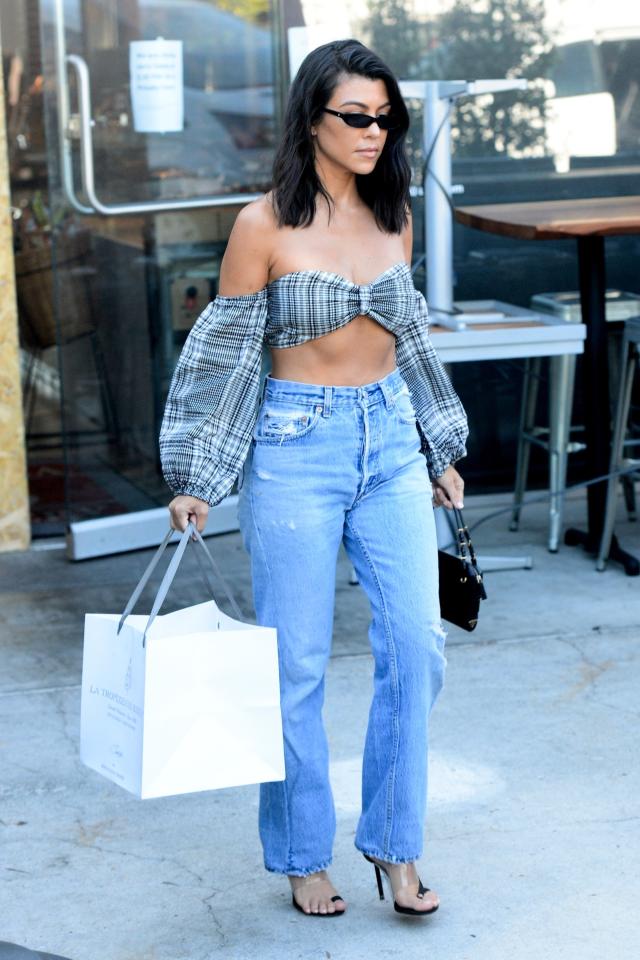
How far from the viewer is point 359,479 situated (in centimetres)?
309

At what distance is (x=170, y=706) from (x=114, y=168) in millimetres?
3748

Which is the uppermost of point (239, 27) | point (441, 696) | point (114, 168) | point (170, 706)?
point (239, 27)

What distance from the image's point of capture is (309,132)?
3115mm

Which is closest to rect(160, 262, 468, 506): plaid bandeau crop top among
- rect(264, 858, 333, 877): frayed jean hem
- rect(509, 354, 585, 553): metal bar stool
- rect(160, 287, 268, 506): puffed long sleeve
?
rect(160, 287, 268, 506): puffed long sleeve

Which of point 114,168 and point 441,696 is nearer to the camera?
point 441,696

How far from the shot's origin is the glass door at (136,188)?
19.8 feet

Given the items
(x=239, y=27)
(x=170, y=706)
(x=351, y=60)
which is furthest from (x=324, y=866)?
(x=239, y=27)

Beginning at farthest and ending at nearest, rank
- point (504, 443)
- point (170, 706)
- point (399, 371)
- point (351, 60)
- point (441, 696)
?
point (504, 443)
point (441, 696)
point (399, 371)
point (351, 60)
point (170, 706)

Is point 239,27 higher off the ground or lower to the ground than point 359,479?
higher

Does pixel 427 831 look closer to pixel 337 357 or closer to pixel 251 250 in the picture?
pixel 337 357

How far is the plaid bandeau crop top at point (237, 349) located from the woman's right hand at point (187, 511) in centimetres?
2

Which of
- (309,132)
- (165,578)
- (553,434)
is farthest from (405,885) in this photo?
(553,434)

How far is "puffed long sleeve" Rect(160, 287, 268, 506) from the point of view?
311cm

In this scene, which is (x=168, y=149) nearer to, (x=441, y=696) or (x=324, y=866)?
(x=441, y=696)
